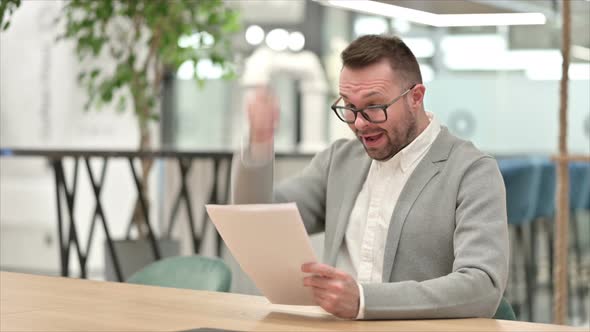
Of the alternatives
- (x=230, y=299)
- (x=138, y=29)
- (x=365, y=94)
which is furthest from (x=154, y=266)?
(x=138, y=29)

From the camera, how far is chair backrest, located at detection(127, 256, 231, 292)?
3.07 metres

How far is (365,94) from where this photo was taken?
2.66 meters

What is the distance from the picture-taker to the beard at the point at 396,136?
2.71 m

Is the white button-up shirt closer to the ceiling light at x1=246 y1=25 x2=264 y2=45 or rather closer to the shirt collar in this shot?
the shirt collar

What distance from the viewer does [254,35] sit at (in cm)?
818

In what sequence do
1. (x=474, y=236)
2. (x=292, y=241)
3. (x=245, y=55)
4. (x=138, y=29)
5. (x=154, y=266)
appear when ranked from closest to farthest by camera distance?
1. (x=292, y=241)
2. (x=474, y=236)
3. (x=154, y=266)
4. (x=138, y=29)
5. (x=245, y=55)

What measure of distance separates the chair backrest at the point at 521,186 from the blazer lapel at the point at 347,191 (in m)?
2.89

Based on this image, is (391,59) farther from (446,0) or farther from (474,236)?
(474,236)

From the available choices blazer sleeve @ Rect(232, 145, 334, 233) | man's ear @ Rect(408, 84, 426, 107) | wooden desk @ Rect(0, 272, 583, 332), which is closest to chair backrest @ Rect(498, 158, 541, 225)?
blazer sleeve @ Rect(232, 145, 334, 233)

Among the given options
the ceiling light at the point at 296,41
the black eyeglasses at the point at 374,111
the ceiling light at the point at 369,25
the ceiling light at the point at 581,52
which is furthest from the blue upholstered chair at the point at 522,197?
the black eyeglasses at the point at 374,111

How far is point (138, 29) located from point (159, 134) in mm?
3009

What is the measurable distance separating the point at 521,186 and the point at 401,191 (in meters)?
3.17

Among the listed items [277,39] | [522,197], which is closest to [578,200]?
[522,197]

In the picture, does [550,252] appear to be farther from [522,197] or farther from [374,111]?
[374,111]
